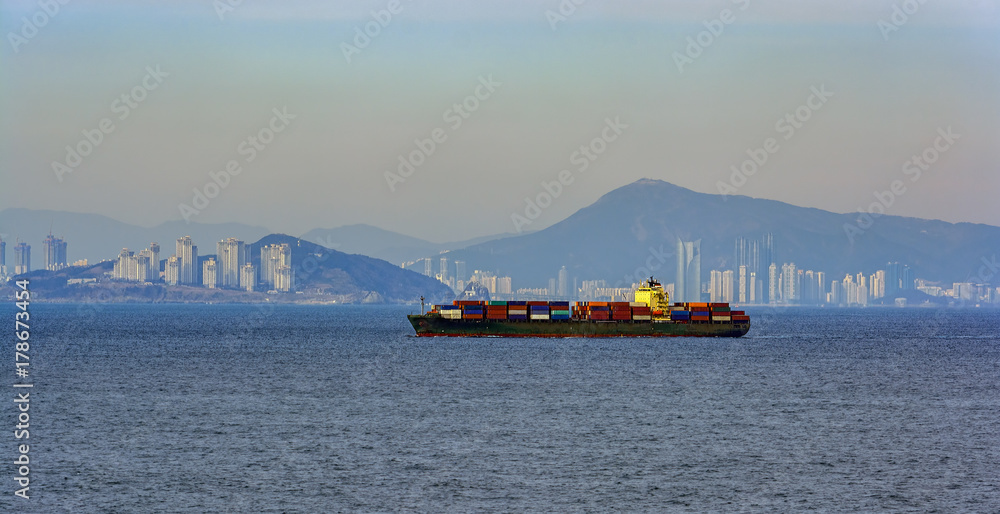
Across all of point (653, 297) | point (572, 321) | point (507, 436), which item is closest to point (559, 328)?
point (572, 321)

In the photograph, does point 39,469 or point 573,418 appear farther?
point 573,418

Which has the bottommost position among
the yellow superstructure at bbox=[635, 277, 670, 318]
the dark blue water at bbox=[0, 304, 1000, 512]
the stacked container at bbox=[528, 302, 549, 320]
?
the dark blue water at bbox=[0, 304, 1000, 512]

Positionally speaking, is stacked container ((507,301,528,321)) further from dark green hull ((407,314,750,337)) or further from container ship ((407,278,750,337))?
dark green hull ((407,314,750,337))

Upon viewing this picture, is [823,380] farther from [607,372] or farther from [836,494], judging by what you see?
[836,494]

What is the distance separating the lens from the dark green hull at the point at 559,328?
153000mm

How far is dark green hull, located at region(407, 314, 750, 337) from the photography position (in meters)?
153

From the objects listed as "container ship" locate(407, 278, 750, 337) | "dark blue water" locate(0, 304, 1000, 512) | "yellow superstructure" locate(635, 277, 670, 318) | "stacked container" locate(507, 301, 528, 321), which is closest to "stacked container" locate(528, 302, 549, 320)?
"container ship" locate(407, 278, 750, 337)

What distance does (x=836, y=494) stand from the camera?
1763 inches

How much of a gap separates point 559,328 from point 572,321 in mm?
2165

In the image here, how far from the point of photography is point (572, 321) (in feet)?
503

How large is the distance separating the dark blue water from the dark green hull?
40591 millimetres

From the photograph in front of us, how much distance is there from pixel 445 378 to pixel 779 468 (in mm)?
44534

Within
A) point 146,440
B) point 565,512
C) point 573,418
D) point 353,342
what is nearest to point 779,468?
point 565,512

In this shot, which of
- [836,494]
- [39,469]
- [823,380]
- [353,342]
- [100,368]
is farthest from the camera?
[353,342]
